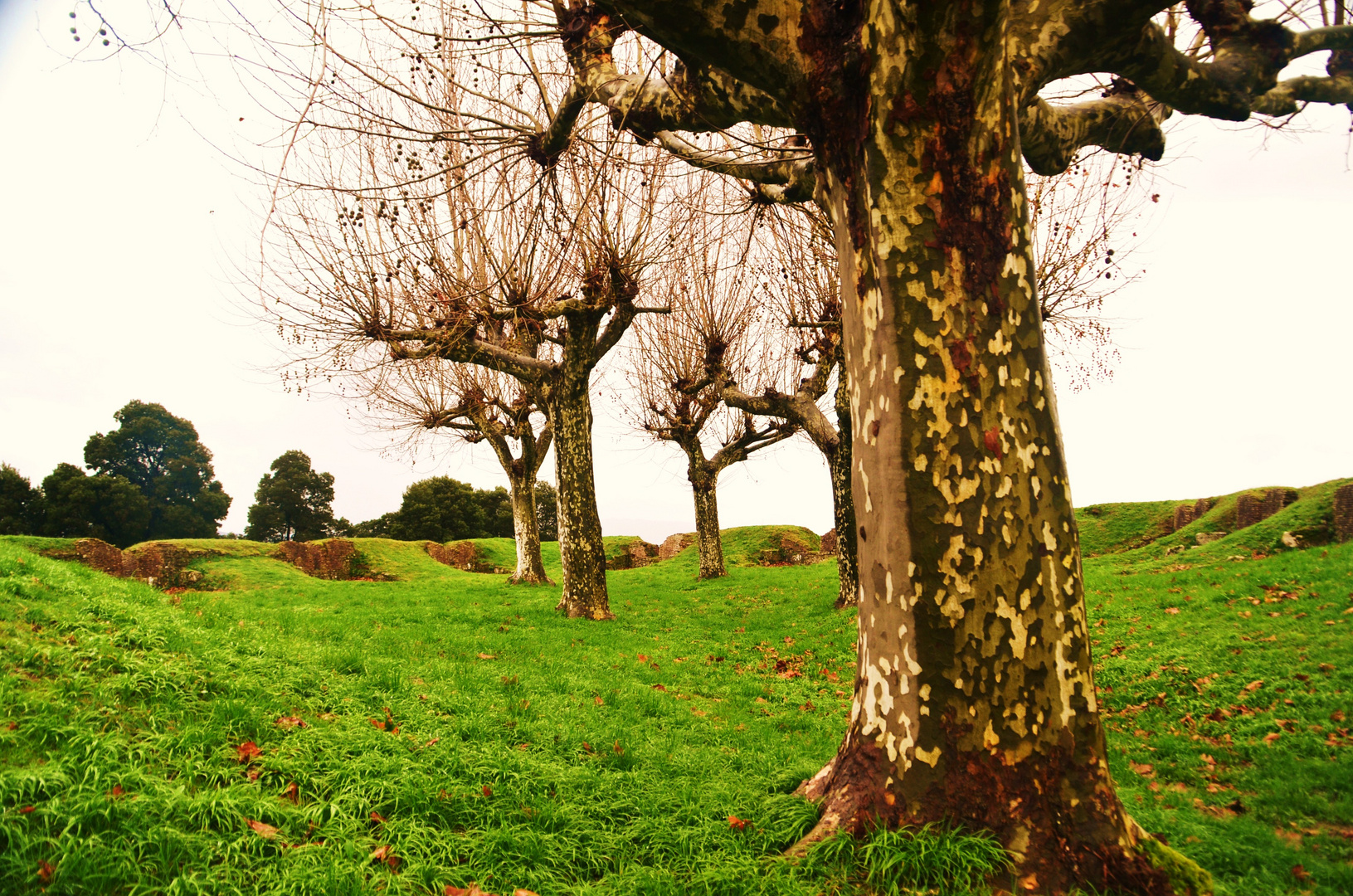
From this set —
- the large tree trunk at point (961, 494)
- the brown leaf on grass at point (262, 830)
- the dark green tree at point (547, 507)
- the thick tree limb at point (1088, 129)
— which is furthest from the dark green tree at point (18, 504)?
the thick tree limb at point (1088, 129)

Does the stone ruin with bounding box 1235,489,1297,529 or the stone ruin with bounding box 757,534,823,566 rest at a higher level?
the stone ruin with bounding box 1235,489,1297,529

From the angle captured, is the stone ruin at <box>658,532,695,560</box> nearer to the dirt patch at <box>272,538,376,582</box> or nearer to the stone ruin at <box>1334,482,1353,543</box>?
the dirt patch at <box>272,538,376,582</box>

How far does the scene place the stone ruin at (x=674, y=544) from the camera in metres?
33.7

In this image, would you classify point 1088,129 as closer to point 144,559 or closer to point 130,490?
point 144,559

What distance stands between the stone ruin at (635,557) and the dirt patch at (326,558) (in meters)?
10.7

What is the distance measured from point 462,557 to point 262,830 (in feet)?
88.9

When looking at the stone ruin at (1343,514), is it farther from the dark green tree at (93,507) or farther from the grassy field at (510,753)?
the dark green tree at (93,507)

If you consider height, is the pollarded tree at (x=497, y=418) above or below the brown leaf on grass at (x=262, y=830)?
above

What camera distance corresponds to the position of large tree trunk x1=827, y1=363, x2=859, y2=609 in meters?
13.0

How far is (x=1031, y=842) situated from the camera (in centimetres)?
327

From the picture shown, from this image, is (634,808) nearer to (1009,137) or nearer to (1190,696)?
(1009,137)

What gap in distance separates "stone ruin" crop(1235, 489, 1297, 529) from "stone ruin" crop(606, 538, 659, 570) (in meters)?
22.3

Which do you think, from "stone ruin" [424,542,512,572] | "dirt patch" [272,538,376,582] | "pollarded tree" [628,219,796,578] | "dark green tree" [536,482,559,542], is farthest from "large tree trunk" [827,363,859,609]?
"dark green tree" [536,482,559,542]

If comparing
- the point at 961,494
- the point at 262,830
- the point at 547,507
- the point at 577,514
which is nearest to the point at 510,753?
the point at 262,830
